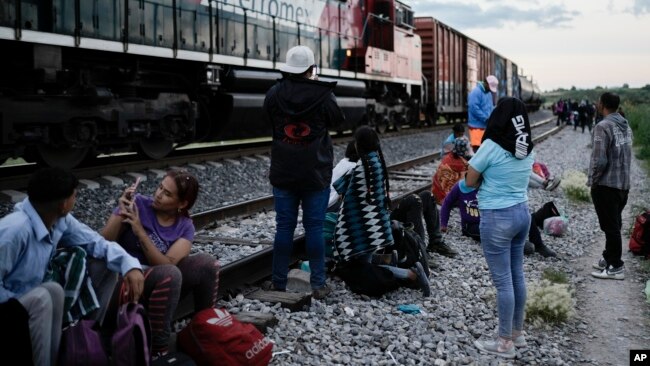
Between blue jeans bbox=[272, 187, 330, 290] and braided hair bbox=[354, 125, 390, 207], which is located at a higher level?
braided hair bbox=[354, 125, 390, 207]

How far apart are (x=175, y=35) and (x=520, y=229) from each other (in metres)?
7.73

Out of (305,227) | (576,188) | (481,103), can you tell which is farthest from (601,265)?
(576,188)

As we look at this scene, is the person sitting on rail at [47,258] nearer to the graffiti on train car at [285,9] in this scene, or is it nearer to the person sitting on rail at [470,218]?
the person sitting on rail at [470,218]

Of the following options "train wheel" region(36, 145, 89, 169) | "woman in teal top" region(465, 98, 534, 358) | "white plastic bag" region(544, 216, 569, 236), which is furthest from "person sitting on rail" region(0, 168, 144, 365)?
"train wheel" region(36, 145, 89, 169)

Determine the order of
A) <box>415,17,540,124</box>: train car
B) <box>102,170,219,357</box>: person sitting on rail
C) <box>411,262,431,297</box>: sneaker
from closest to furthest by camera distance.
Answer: <box>102,170,219,357</box>: person sitting on rail < <box>411,262,431,297</box>: sneaker < <box>415,17,540,124</box>: train car

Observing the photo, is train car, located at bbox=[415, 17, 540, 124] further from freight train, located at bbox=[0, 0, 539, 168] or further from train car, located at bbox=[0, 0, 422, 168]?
train car, located at bbox=[0, 0, 422, 168]

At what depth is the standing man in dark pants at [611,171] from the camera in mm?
5719

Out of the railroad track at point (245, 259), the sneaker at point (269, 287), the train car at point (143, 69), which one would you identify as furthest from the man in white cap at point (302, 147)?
the train car at point (143, 69)

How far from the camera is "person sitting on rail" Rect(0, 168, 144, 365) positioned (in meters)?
2.63

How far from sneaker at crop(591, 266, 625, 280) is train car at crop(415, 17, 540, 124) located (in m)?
14.1

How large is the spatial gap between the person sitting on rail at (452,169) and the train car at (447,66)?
1249 cm

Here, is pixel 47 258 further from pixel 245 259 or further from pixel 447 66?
pixel 447 66

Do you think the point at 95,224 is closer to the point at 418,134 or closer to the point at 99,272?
the point at 99,272

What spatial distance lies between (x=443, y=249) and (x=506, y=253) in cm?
219
